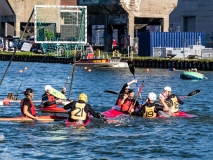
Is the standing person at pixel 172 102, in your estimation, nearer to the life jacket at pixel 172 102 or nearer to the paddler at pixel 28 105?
the life jacket at pixel 172 102

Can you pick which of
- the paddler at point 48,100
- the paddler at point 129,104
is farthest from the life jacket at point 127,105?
the paddler at point 48,100

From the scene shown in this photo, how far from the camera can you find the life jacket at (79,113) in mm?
29578

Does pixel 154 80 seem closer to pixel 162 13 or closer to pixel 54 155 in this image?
pixel 162 13

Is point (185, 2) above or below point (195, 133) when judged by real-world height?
above

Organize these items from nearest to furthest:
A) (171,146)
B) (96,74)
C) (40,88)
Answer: (171,146) < (40,88) < (96,74)

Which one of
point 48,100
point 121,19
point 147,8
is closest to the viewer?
point 48,100

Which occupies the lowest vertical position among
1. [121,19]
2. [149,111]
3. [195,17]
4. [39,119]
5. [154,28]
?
[39,119]

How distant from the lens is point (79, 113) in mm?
29797

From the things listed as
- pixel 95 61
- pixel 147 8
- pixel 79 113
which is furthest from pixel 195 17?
pixel 79 113

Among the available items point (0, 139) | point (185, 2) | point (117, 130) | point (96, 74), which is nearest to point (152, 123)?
point (117, 130)

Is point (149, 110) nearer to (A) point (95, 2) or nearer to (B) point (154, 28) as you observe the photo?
(A) point (95, 2)

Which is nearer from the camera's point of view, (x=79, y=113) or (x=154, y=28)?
(x=79, y=113)

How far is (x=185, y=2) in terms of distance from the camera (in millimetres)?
106625

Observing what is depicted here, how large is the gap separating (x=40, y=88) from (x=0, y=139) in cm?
2688
